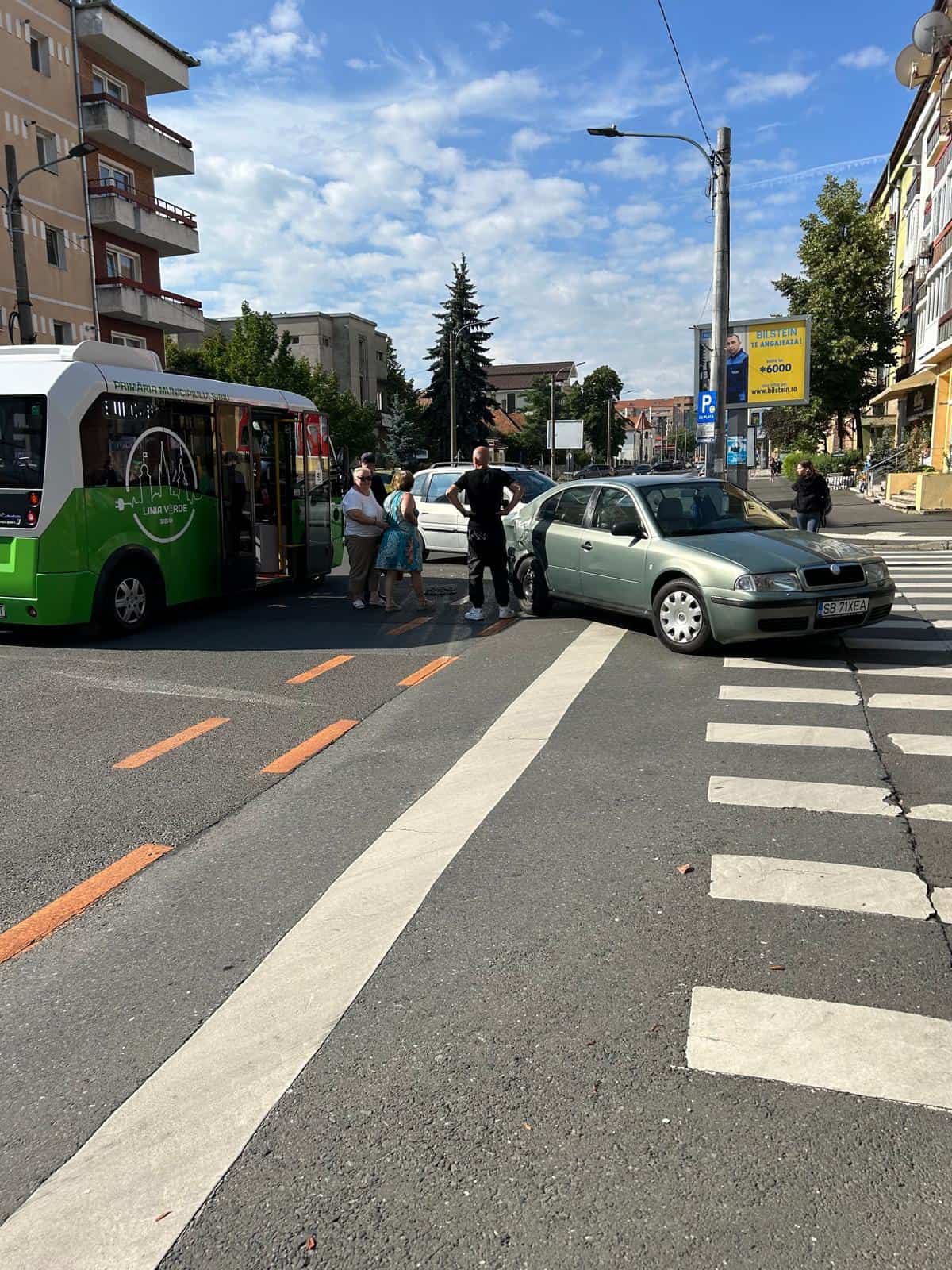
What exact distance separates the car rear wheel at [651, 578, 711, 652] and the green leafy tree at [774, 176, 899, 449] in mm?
39419

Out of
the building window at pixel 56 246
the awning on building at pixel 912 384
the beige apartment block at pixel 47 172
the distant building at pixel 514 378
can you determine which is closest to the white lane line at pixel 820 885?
the beige apartment block at pixel 47 172

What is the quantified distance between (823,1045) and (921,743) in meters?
3.59

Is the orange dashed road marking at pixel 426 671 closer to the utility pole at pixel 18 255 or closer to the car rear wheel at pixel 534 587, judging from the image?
the car rear wheel at pixel 534 587

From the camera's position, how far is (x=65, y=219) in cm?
3072

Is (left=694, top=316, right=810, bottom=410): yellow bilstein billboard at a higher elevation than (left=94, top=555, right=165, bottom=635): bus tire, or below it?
higher

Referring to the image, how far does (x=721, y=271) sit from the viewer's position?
64.8 ft

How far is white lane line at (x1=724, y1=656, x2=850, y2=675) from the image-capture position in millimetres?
8305

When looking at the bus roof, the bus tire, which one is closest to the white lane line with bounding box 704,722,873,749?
the bus tire

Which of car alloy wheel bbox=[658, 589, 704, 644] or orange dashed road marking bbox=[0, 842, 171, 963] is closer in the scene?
orange dashed road marking bbox=[0, 842, 171, 963]

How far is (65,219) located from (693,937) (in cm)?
3306

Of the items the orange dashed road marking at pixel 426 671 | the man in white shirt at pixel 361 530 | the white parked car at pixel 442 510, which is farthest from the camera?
the white parked car at pixel 442 510

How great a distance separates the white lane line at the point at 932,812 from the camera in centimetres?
486

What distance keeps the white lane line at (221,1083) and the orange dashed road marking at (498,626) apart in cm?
573

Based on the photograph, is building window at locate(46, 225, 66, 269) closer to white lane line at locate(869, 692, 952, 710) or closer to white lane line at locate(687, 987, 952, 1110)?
white lane line at locate(869, 692, 952, 710)
